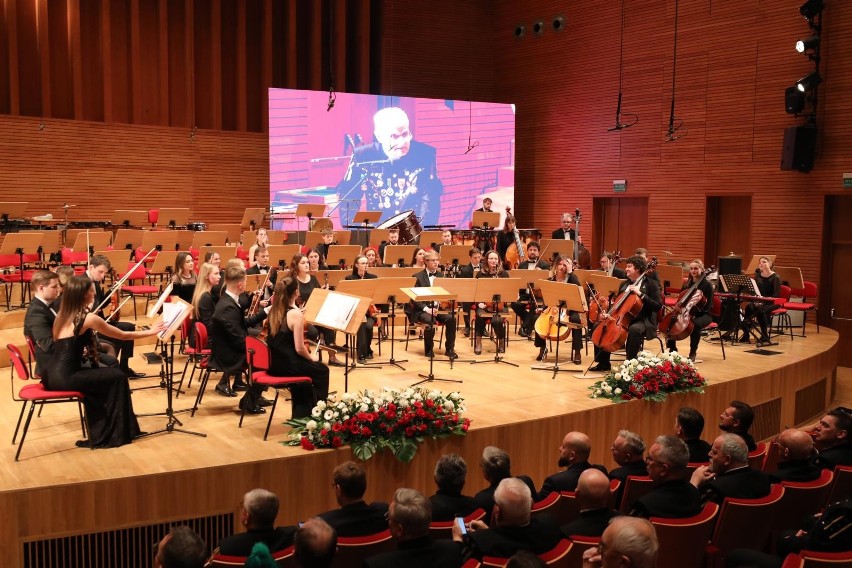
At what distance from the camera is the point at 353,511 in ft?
13.3

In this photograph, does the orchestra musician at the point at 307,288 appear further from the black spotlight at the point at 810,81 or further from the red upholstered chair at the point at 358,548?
the black spotlight at the point at 810,81

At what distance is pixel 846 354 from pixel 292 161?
33.4 ft

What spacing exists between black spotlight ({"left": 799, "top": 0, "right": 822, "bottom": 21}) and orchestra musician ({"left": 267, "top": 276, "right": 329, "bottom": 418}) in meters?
9.94

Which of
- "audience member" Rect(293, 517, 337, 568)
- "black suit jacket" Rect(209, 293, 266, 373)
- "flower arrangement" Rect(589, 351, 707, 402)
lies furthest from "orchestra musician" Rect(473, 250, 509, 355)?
"audience member" Rect(293, 517, 337, 568)

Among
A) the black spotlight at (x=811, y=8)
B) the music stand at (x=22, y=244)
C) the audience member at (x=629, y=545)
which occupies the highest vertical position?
the black spotlight at (x=811, y=8)

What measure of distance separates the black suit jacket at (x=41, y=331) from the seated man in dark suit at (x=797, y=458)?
4.83m

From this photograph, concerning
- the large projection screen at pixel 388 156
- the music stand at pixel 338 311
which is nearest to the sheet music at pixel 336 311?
the music stand at pixel 338 311

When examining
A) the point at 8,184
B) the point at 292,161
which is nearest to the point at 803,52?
the point at 292,161

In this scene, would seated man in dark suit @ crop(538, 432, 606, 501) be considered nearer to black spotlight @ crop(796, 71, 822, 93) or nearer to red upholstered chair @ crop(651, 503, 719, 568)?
red upholstered chair @ crop(651, 503, 719, 568)

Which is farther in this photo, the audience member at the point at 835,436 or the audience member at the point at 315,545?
the audience member at the point at 835,436

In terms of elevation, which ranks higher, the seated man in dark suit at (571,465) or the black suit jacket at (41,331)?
the black suit jacket at (41,331)

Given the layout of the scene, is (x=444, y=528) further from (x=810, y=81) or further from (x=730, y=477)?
(x=810, y=81)

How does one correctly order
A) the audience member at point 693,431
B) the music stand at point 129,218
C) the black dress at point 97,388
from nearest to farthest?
the audience member at point 693,431, the black dress at point 97,388, the music stand at point 129,218

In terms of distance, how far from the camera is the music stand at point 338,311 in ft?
21.9
